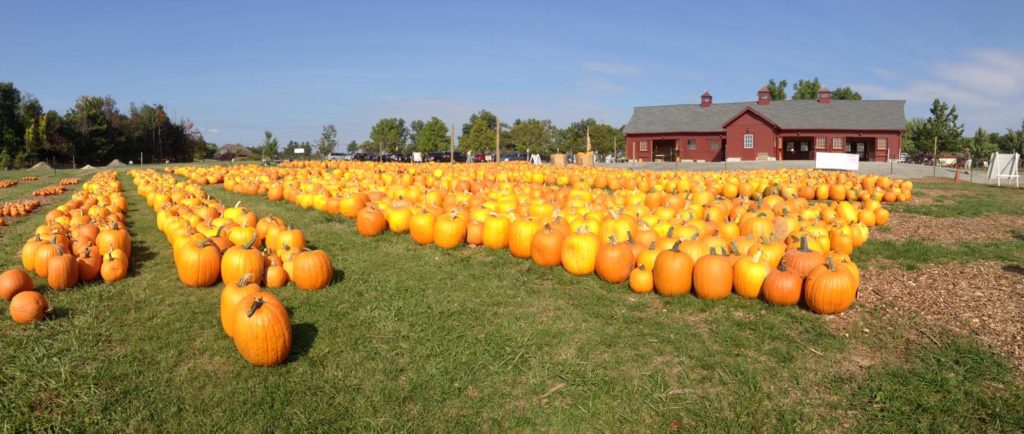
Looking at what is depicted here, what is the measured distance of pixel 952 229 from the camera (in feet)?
30.8

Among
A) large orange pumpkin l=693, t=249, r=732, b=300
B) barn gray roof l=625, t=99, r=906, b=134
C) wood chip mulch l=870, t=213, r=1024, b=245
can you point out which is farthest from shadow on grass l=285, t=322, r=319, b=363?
barn gray roof l=625, t=99, r=906, b=134

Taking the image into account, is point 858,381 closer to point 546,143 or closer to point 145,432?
point 145,432

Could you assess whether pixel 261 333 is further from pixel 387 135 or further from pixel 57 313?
pixel 387 135

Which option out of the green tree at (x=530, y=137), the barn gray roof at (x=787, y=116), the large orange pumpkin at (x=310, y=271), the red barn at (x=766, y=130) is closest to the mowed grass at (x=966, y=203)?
the large orange pumpkin at (x=310, y=271)

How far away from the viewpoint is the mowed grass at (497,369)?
369 centimetres

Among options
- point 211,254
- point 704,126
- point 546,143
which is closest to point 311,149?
point 546,143

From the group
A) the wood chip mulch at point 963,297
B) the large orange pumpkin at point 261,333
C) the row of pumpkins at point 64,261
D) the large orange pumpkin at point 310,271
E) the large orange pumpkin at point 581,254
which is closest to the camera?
the large orange pumpkin at point 261,333

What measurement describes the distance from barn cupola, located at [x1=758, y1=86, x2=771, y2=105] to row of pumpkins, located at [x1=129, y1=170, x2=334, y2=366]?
53571mm

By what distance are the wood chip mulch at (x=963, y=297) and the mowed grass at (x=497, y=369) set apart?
30 cm

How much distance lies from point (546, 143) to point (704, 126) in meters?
30.1

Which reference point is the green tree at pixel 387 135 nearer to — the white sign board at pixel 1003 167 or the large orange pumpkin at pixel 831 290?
the white sign board at pixel 1003 167

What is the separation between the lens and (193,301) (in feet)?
19.4

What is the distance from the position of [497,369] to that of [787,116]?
5386 cm

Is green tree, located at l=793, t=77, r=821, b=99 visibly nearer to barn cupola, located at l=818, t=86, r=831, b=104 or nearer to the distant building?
barn cupola, located at l=818, t=86, r=831, b=104
